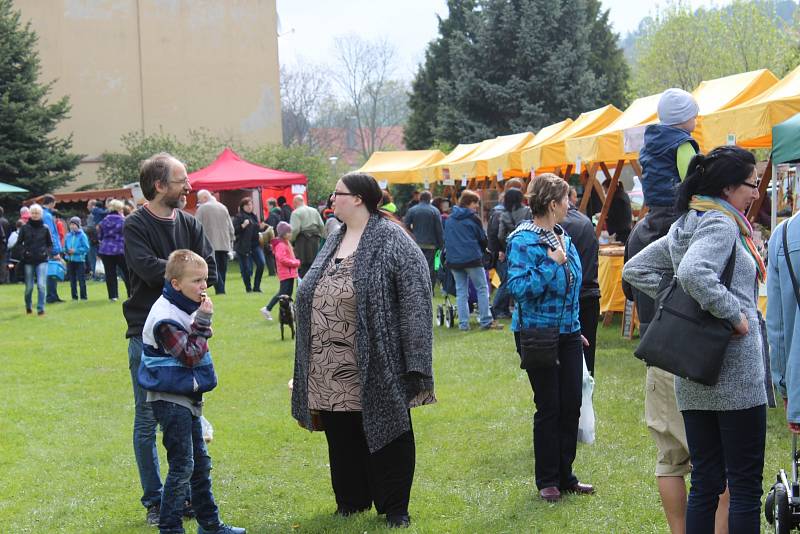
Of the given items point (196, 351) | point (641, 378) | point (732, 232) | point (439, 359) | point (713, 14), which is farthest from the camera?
point (713, 14)

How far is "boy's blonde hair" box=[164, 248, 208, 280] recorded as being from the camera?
16.0 feet

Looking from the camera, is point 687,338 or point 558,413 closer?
point 687,338

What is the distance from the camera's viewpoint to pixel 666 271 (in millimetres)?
4277

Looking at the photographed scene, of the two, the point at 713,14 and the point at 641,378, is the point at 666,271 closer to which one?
the point at 641,378

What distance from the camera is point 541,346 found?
5.53 metres

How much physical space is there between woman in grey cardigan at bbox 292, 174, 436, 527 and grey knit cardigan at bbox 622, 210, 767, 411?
1.58m

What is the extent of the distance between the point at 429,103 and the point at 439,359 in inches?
1309

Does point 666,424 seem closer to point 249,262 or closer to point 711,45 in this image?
point 249,262

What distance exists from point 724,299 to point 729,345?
0.23m

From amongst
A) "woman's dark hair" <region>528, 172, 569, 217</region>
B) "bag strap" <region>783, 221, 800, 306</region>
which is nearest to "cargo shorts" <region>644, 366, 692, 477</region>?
"bag strap" <region>783, 221, 800, 306</region>

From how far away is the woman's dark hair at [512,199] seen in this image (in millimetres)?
12283

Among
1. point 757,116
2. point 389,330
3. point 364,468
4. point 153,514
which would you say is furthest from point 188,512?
point 757,116

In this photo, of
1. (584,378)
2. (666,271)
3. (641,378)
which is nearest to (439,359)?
(641,378)

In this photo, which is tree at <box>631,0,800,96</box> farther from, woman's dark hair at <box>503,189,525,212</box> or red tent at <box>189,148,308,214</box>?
woman's dark hair at <box>503,189,525,212</box>
